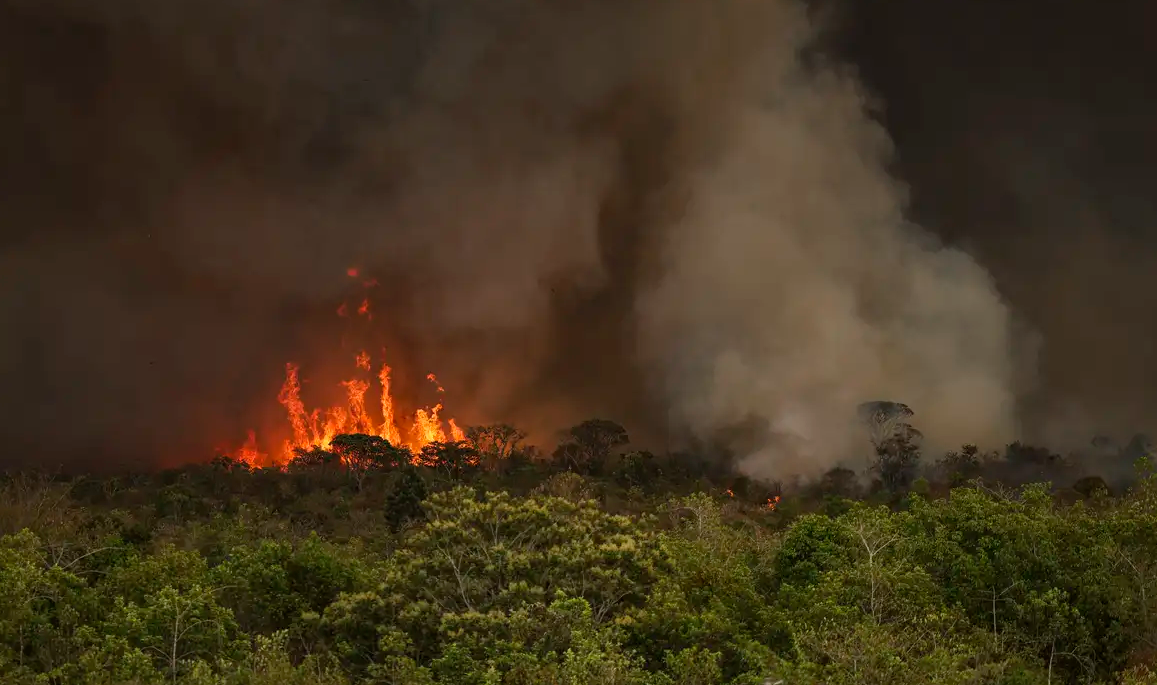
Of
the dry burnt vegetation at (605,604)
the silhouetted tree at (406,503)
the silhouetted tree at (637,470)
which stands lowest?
the dry burnt vegetation at (605,604)

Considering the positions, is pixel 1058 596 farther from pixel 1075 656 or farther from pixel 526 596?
pixel 526 596

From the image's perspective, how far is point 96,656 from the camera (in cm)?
2741

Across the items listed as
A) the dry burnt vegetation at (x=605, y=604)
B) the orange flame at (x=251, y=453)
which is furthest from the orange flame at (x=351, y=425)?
the dry burnt vegetation at (x=605, y=604)

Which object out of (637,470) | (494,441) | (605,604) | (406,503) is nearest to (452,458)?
(494,441)

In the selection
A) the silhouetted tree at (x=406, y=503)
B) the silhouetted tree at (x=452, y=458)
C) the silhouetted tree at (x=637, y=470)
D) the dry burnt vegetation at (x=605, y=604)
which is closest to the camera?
the dry burnt vegetation at (x=605, y=604)

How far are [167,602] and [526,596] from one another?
11.0 metres

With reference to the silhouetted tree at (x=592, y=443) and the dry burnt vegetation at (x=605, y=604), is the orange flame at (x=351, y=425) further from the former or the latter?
the dry burnt vegetation at (x=605, y=604)

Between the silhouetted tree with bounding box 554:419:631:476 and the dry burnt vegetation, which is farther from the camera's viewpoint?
the silhouetted tree with bounding box 554:419:631:476

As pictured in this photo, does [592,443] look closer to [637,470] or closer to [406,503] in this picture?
[637,470]

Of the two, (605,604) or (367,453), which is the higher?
(367,453)

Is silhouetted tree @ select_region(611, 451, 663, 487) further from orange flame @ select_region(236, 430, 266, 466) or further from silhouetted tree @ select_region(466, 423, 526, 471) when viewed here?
orange flame @ select_region(236, 430, 266, 466)

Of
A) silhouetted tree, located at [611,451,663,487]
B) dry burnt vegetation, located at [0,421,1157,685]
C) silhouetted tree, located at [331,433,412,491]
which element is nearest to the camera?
dry burnt vegetation, located at [0,421,1157,685]

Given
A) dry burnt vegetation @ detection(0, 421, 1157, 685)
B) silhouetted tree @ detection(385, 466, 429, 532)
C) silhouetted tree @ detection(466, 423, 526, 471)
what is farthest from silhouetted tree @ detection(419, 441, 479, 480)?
dry burnt vegetation @ detection(0, 421, 1157, 685)

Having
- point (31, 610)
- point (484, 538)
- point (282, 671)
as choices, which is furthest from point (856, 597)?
point (31, 610)
